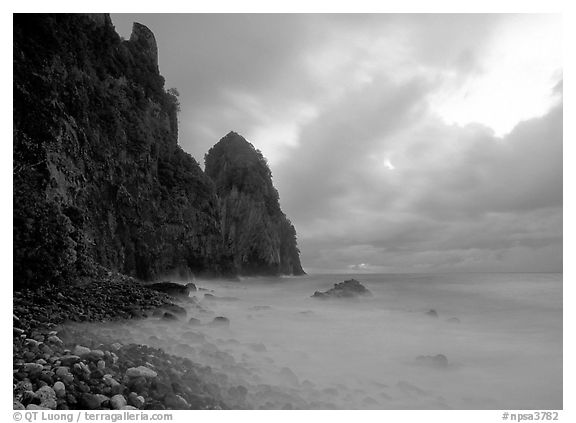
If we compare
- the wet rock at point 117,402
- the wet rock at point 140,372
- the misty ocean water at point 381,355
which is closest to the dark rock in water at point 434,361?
the misty ocean water at point 381,355

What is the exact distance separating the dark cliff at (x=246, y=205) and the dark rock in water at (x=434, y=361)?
116ft

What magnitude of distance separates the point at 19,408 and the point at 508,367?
783 cm

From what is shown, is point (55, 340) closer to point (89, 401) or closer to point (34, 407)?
point (34, 407)

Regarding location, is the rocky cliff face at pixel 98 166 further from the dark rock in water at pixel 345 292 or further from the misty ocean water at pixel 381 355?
the dark rock in water at pixel 345 292

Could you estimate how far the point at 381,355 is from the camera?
6449mm

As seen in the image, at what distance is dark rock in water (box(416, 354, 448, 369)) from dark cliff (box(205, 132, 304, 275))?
1392 inches

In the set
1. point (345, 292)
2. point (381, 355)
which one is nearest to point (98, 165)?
point (381, 355)

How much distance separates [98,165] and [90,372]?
1016 centimetres

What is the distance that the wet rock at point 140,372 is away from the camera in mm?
4102

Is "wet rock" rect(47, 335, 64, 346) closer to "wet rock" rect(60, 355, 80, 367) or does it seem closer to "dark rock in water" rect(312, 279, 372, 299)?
"wet rock" rect(60, 355, 80, 367)

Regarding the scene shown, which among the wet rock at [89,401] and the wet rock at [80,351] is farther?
the wet rock at [80,351]

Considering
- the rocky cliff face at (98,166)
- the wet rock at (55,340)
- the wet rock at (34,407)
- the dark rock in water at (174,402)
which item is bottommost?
the wet rock at (34,407)
